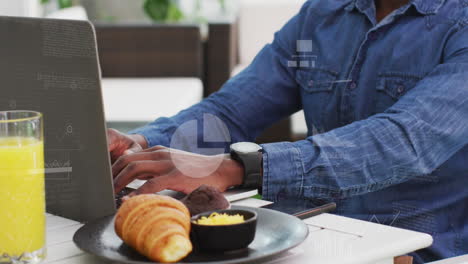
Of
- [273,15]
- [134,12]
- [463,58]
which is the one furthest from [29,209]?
[134,12]

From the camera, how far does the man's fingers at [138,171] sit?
38.9 inches

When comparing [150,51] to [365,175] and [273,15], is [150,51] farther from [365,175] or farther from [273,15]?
[365,175]

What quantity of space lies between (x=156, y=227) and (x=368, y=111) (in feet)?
2.67

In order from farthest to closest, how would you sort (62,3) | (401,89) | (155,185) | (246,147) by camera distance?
1. (62,3)
2. (401,89)
3. (246,147)
4. (155,185)

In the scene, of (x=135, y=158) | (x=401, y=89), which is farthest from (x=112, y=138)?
(x=401, y=89)

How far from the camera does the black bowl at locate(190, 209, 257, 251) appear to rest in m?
0.73

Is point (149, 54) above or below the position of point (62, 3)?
below

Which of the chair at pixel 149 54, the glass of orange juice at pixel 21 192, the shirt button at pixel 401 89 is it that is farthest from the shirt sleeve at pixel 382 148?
the chair at pixel 149 54

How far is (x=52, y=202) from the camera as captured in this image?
95cm

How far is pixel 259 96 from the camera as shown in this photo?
1.57 meters

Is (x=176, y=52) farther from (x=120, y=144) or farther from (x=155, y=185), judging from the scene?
(x=155, y=185)

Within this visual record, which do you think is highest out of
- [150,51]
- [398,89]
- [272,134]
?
[398,89]

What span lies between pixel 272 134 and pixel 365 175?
2646 mm

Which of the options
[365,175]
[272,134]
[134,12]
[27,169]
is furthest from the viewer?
[134,12]
